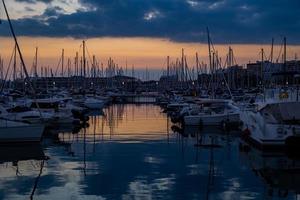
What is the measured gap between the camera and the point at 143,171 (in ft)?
71.1

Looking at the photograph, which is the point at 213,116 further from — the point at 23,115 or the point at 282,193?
the point at 282,193

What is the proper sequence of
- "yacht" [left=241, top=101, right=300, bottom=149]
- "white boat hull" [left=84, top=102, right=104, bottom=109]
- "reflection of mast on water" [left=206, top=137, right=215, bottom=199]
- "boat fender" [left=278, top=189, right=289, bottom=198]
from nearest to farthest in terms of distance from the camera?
"boat fender" [left=278, top=189, right=289, bottom=198] < "reflection of mast on water" [left=206, top=137, right=215, bottom=199] < "yacht" [left=241, top=101, right=300, bottom=149] < "white boat hull" [left=84, top=102, right=104, bottom=109]

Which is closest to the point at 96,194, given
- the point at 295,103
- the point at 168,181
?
the point at 168,181

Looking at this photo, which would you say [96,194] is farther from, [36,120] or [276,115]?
[36,120]

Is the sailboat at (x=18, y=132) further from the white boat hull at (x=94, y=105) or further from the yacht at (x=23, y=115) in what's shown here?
the white boat hull at (x=94, y=105)

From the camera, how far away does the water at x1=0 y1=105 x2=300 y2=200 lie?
57.3 feet

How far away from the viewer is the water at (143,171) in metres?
17.5

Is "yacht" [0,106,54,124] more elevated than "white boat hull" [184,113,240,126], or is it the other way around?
"yacht" [0,106,54,124]

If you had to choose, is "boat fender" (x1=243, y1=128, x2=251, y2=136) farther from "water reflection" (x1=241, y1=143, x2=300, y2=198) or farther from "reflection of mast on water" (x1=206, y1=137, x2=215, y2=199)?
"reflection of mast on water" (x1=206, y1=137, x2=215, y2=199)

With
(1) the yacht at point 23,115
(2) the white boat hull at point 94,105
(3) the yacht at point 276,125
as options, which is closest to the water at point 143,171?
(3) the yacht at point 276,125

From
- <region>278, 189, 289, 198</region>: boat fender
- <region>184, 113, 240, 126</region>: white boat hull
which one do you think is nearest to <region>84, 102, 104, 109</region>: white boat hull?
<region>184, 113, 240, 126</region>: white boat hull

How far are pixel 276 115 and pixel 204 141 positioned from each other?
5546mm

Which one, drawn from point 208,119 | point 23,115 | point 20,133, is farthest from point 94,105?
point 20,133

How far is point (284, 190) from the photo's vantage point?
18.3 m
